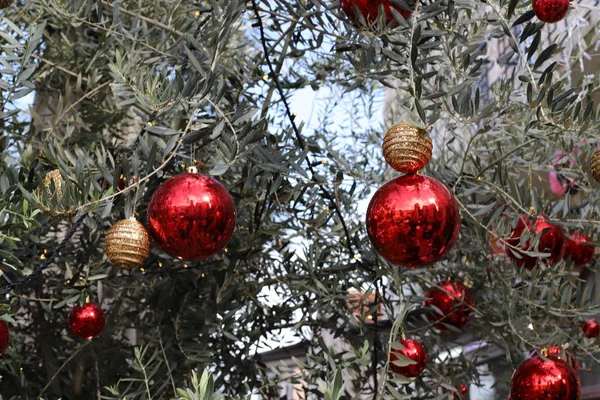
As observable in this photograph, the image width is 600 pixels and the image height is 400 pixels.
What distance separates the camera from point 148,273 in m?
1.59

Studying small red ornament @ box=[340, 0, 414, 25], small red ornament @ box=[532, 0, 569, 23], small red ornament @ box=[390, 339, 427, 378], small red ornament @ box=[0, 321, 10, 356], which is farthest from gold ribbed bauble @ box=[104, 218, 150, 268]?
small red ornament @ box=[532, 0, 569, 23]

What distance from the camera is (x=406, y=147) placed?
0.95 m

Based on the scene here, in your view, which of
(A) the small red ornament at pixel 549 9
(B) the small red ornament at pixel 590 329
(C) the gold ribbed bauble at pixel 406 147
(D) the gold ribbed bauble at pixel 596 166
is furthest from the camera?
(B) the small red ornament at pixel 590 329

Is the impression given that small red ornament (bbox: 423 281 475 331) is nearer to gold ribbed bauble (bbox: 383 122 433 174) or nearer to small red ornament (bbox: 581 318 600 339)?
small red ornament (bbox: 581 318 600 339)

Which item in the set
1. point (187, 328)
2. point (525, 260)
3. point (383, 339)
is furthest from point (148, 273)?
point (525, 260)

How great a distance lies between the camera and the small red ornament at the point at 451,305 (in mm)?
1613

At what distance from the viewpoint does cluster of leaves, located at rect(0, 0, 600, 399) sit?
1081 millimetres

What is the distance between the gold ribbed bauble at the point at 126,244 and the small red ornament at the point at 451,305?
0.77 meters

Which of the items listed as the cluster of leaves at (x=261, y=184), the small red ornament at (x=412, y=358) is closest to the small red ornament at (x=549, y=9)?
the cluster of leaves at (x=261, y=184)

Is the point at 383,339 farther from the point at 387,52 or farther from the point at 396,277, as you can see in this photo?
the point at 387,52

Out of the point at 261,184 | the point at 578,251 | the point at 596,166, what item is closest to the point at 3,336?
the point at 261,184

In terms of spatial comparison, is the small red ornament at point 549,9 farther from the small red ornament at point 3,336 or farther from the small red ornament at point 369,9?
the small red ornament at point 3,336

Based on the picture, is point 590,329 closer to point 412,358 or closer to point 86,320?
point 412,358

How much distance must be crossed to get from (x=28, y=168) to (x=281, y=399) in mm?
854
